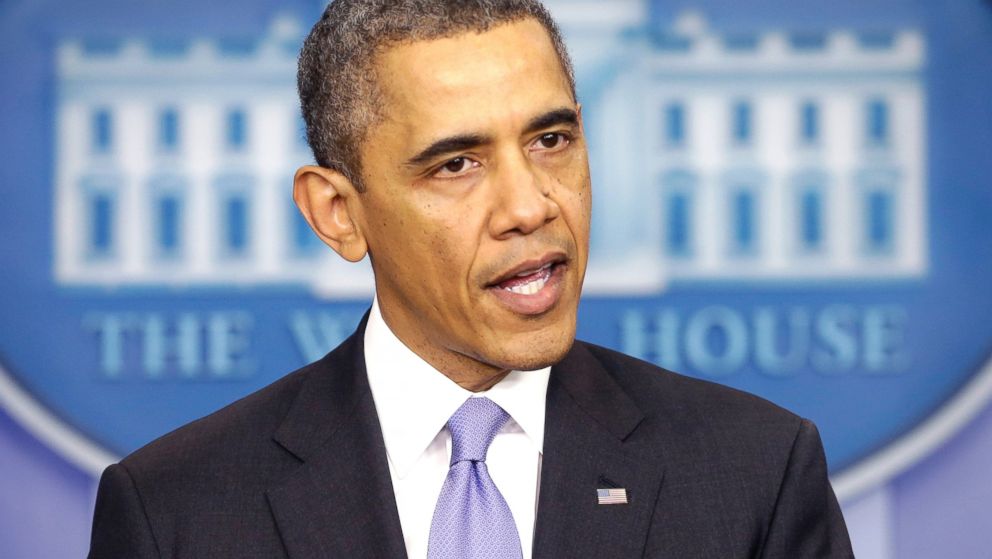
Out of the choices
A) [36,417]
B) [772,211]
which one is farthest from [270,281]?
[772,211]

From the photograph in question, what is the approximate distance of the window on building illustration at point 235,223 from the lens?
296 cm

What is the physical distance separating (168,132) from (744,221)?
131 cm

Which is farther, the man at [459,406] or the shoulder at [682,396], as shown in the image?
the shoulder at [682,396]

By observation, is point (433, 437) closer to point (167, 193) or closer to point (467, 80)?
point (467, 80)

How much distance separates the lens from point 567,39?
2.93 metres

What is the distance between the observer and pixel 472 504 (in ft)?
5.98

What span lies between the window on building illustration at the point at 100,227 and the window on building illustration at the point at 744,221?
1394mm

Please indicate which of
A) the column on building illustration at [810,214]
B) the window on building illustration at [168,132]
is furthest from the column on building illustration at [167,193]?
the column on building illustration at [810,214]

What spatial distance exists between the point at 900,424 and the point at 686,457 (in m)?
1.18

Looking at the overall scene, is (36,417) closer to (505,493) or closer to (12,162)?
(12,162)

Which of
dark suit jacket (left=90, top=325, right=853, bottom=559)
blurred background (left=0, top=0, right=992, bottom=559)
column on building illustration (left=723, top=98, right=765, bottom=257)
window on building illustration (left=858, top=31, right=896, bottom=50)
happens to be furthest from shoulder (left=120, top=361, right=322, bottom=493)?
window on building illustration (left=858, top=31, right=896, bottom=50)

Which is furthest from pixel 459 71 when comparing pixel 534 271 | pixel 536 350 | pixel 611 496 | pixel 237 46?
pixel 237 46

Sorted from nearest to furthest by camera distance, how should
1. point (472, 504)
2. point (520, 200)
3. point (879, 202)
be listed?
point (520, 200)
point (472, 504)
point (879, 202)

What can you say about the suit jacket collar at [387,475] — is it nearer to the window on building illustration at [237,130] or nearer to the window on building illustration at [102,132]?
the window on building illustration at [237,130]
